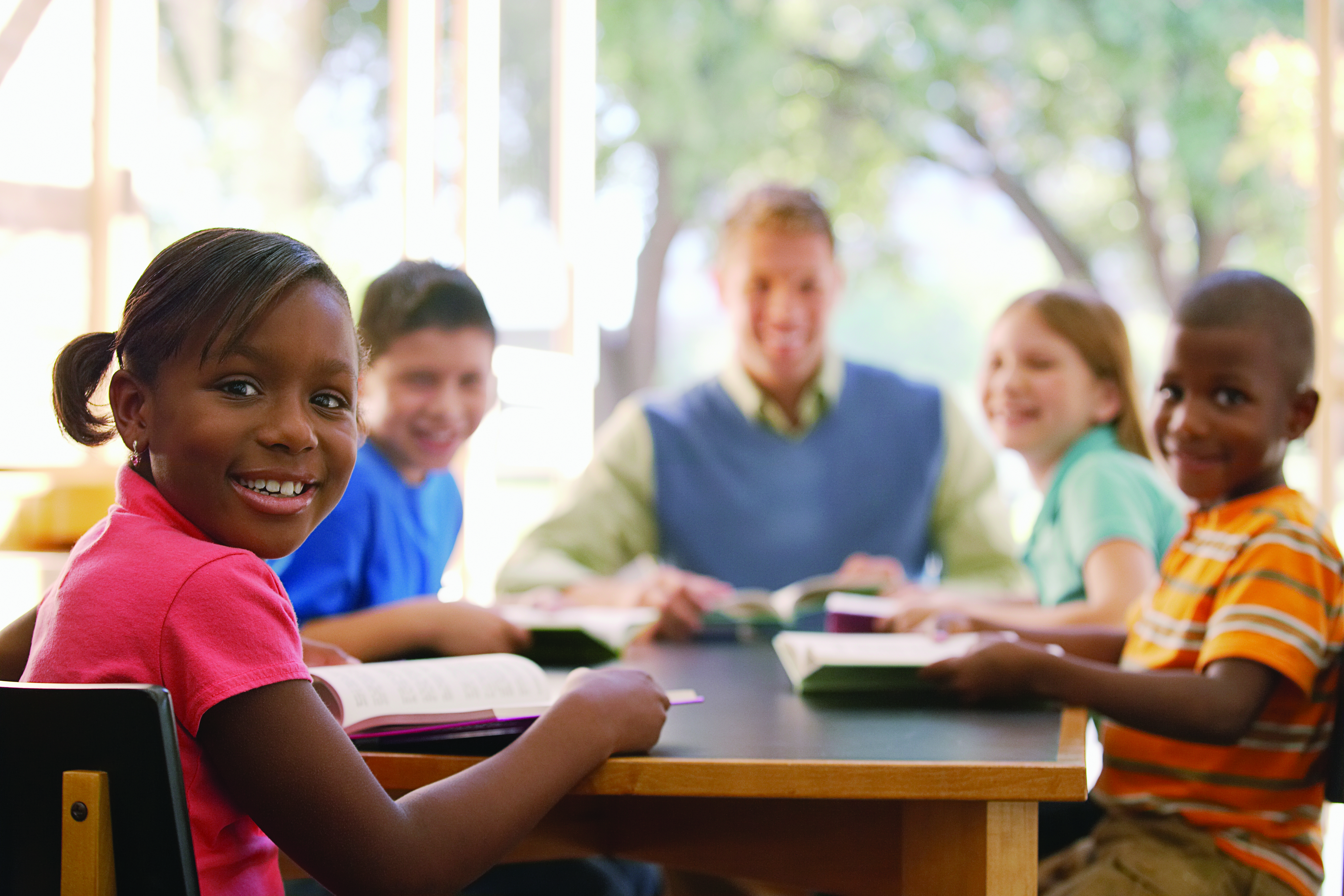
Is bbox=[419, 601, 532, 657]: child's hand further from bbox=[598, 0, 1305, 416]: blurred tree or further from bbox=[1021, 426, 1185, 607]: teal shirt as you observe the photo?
bbox=[598, 0, 1305, 416]: blurred tree

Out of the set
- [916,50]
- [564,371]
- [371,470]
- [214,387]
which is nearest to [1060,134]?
[916,50]

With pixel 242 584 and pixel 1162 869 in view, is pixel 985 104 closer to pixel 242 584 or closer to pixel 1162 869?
pixel 1162 869

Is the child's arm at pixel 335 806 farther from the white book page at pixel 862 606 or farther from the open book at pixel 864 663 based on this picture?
the white book page at pixel 862 606

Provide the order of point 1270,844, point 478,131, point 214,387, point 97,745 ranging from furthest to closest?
point 478,131 < point 1270,844 < point 214,387 < point 97,745

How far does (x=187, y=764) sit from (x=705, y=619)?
1.16 metres

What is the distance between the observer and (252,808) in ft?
2.38

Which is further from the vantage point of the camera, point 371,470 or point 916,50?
point 916,50

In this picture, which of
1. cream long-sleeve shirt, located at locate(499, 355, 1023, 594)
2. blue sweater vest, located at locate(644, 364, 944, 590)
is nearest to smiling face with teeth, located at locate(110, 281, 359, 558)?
cream long-sleeve shirt, located at locate(499, 355, 1023, 594)

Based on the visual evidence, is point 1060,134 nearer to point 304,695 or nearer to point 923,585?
point 923,585

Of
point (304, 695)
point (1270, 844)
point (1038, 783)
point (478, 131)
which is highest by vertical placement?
point (478, 131)

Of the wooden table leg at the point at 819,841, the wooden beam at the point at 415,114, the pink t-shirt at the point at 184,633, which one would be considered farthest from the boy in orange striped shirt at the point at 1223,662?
the wooden beam at the point at 415,114

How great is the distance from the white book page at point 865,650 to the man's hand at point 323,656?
49cm

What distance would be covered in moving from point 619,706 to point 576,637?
53 centimetres

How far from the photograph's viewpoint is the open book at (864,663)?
123 cm
